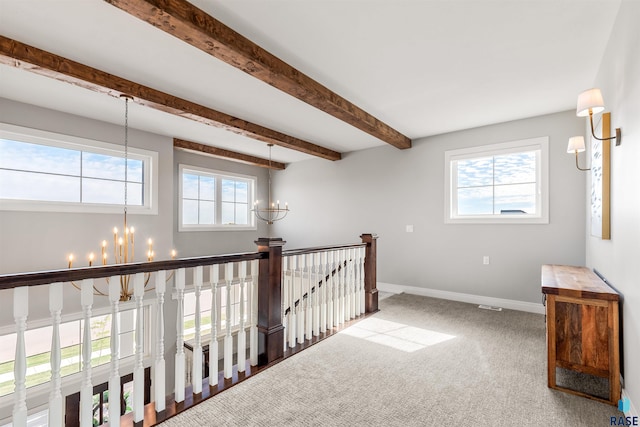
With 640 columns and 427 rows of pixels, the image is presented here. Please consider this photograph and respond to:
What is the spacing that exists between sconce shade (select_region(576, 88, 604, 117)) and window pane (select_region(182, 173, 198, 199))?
18.9 ft

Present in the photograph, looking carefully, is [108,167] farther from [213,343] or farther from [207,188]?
[213,343]

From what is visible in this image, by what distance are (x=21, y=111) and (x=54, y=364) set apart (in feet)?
12.3

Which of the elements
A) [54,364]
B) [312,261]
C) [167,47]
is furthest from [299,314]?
[167,47]

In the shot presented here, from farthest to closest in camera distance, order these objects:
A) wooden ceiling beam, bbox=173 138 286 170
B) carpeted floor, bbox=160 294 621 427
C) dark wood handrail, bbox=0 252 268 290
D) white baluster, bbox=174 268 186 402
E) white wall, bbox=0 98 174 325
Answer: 1. wooden ceiling beam, bbox=173 138 286 170
2. white wall, bbox=0 98 174 325
3. white baluster, bbox=174 268 186 402
4. carpeted floor, bbox=160 294 621 427
5. dark wood handrail, bbox=0 252 268 290

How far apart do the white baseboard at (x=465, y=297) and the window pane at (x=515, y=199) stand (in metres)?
1.20

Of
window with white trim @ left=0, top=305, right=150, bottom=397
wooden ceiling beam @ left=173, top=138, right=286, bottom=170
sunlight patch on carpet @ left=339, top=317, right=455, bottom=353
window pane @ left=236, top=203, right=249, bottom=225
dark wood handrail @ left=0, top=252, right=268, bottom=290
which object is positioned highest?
wooden ceiling beam @ left=173, top=138, right=286, bottom=170

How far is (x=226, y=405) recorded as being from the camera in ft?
6.33

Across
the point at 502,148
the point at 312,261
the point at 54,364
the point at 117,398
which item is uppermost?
the point at 502,148

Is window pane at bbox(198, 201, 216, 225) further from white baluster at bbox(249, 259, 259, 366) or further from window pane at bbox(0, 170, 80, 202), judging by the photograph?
white baluster at bbox(249, 259, 259, 366)

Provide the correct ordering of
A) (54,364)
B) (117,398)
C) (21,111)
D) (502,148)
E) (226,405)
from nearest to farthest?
(54,364) < (117,398) < (226,405) < (21,111) < (502,148)

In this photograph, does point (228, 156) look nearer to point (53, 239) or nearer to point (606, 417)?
point (53, 239)

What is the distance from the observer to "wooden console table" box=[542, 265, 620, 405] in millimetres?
1941

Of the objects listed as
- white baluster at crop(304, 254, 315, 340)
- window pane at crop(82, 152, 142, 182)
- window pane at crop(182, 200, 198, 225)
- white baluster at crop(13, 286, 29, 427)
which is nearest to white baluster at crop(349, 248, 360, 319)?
white baluster at crop(304, 254, 315, 340)

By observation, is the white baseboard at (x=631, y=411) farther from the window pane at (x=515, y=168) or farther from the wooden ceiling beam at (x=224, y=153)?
the wooden ceiling beam at (x=224, y=153)
